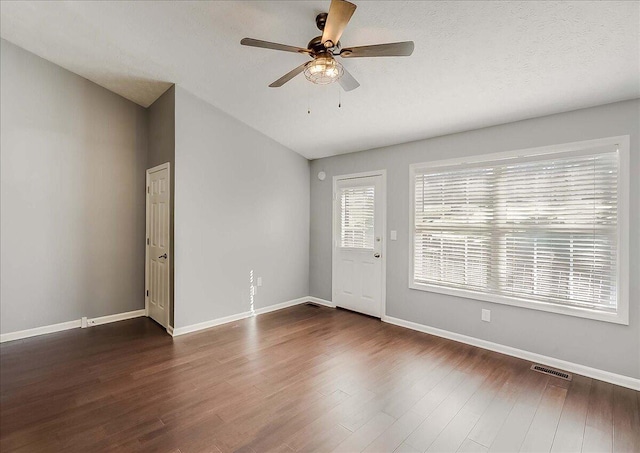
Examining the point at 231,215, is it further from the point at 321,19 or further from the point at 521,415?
the point at 521,415

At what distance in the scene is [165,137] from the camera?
13.1 feet

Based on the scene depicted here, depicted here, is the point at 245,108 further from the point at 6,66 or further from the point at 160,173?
the point at 6,66

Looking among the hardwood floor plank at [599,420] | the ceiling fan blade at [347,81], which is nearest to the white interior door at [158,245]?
the ceiling fan blade at [347,81]

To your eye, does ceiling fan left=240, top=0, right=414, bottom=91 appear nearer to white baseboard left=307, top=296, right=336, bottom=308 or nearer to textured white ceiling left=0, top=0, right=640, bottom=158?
textured white ceiling left=0, top=0, right=640, bottom=158

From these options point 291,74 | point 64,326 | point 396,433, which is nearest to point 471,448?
point 396,433

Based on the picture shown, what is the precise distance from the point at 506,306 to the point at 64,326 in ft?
17.3

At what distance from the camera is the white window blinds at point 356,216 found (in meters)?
4.56

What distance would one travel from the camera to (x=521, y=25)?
208cm

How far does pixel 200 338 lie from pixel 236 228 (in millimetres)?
1486

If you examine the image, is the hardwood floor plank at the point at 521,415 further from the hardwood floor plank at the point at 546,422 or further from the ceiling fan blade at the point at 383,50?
the ceiling fan blade at the point at 383,50

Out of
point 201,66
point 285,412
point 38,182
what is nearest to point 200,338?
point 285,412

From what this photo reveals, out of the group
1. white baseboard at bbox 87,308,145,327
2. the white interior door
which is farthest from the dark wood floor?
the white interior door

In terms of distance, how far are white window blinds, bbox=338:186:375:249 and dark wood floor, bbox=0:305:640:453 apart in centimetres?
157

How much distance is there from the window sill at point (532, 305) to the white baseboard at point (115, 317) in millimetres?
3951
